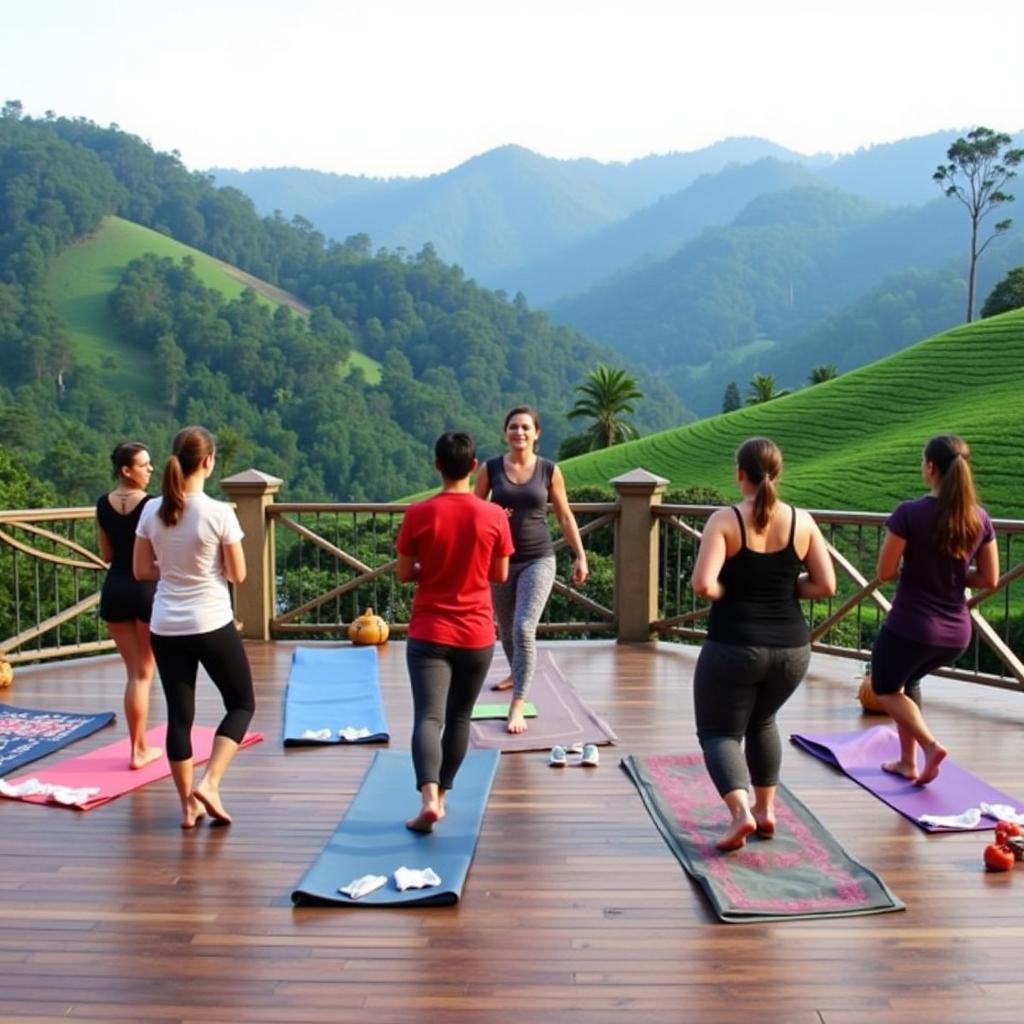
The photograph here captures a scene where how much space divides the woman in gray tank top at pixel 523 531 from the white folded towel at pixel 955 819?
2.06 metres

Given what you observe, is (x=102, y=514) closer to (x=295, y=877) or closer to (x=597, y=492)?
(x=295, y=877)

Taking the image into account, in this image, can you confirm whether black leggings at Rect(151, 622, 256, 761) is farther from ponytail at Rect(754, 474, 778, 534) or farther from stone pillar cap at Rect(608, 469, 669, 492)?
stone pillar cap at Rect(608, 469, 669, 492)

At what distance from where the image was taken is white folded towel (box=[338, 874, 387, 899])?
361 centimetres

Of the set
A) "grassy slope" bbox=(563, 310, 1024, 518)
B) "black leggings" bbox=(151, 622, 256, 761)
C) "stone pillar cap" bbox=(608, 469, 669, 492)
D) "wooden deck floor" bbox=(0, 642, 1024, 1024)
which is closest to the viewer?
"wooden deck floor" bbox=(0, 642, 1024, 1024)

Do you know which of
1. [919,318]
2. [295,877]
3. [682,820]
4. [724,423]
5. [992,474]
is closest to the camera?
[295,877]

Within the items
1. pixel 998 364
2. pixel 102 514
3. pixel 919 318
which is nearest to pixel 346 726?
pixel 102 514

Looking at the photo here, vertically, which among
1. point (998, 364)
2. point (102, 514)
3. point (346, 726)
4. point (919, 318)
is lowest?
point (346, 726)

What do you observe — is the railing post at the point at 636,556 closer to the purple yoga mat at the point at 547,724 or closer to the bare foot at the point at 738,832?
the purple yoga mat at the point at 547,724

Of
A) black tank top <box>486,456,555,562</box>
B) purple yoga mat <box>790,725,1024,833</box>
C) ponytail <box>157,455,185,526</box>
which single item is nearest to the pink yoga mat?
ponytail <box>157,455,185,526</box>

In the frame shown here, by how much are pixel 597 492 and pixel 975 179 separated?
48.8 meters

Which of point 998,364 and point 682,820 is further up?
point 998,364

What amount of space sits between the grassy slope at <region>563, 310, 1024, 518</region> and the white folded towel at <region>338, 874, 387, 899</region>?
25706mm

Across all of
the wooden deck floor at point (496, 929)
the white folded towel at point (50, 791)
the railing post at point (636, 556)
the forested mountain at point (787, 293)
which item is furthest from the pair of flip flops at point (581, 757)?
the forested mountain at point (787, 293)

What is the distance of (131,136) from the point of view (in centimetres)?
11388
